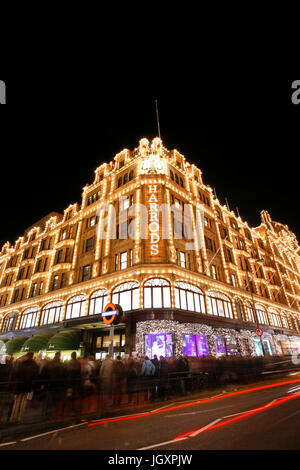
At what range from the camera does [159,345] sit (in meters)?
22.1

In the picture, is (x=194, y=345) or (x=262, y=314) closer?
(x=194, y=345)

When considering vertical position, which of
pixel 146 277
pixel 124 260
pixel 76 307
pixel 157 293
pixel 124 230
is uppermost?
pixel 124 230

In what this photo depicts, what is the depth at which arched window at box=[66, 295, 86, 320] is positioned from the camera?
95.7 ft

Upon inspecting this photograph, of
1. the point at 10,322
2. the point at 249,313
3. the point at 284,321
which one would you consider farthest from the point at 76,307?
the point at 284,321

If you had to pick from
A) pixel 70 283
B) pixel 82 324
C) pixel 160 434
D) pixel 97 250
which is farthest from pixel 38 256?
pixel 160 434

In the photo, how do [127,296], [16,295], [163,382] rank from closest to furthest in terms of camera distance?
[163,382] → [127,296] → [16,295]

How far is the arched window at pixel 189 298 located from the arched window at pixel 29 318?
841 inches

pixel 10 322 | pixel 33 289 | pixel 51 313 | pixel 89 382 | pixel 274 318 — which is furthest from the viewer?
pixel 274 318

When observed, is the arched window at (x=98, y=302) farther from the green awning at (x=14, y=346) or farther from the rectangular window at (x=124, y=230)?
the green awning at (x=14, y=346)

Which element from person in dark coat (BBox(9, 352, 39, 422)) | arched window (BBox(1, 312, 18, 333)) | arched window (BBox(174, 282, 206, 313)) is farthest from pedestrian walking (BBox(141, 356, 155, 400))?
arched window (BBox(1, 312, 18, 333))

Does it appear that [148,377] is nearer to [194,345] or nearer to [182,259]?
[194,345]

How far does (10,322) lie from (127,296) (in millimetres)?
24710

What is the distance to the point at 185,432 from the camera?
267 inches
